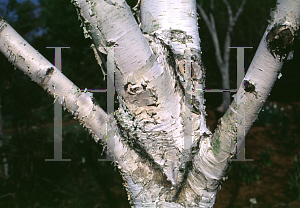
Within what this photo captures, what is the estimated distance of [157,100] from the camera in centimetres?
86

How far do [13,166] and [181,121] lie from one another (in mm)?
3341

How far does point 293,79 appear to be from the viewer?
7199 mm

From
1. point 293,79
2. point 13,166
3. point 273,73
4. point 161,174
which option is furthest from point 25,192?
point 293,79

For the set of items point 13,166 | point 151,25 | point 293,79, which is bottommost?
point 13,166

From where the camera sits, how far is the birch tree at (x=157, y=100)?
0.78 m

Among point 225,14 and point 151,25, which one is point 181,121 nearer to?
point 151,25

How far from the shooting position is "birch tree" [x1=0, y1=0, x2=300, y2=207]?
0.78 metres

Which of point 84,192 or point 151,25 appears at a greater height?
point 151,25
